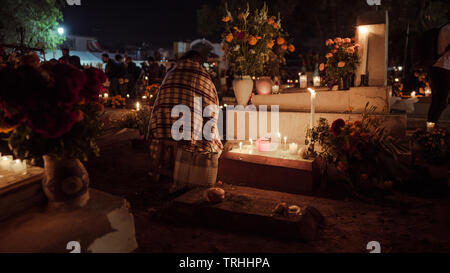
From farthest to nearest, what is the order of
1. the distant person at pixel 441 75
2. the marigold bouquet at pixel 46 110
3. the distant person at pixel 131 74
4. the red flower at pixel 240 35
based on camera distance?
the distant person at pixel 131 74 → the red flower at pixel 240 35 → the distant person at pixel 441 75 → the marigold bouquet at pixel 46 110

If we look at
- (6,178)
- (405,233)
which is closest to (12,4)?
(6,178)

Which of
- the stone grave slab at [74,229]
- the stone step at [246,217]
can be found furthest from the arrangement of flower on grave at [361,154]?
the stone grave slab at [74,229]

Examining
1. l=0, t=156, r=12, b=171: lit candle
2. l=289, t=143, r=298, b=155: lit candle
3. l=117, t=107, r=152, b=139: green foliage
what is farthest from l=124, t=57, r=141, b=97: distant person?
l=0, t=156, r=12, b=171: lit candle

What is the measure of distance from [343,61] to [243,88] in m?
1.81

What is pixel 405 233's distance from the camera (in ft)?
11.6

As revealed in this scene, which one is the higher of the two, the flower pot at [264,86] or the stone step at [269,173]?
the flower pot at [264,86]

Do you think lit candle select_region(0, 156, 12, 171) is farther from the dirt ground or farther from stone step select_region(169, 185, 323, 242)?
stone step select_region(169, 185, 323, 242)

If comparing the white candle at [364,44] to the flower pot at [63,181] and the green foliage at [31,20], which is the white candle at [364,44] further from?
the green foliage at [31,20]

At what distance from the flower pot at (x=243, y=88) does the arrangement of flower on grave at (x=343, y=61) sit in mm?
1441

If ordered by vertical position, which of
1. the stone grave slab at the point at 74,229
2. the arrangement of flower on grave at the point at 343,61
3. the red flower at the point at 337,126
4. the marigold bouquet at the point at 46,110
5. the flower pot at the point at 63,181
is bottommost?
the stone grave slab at the point at 74,229

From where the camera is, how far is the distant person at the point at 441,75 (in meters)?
5.39

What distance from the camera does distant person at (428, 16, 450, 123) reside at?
5387 millimetres

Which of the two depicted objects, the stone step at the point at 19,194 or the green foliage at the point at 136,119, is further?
the green foliage at the point at 136,119
